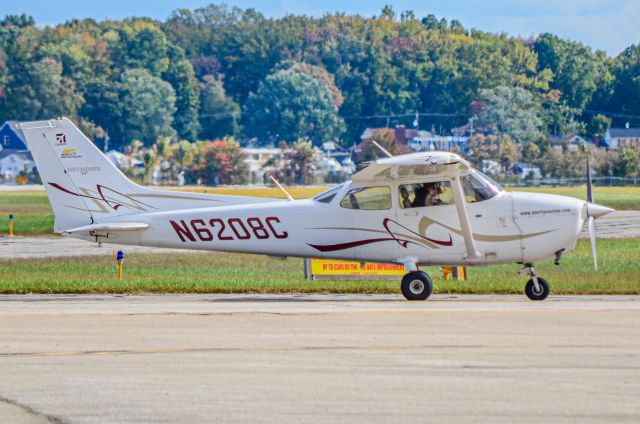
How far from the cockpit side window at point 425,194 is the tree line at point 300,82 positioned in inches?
4209

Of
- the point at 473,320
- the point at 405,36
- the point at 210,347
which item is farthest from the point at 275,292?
the point at 405,36

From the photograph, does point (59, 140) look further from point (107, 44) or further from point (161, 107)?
point (107, 44)

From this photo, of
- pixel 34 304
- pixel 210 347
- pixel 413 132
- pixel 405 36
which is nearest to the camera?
pixel 210 347

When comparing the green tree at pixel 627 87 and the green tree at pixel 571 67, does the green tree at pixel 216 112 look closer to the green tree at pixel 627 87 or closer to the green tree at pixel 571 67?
the green tree at pixel 571 67

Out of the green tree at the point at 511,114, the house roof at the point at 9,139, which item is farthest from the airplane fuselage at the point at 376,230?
the house roof at the point at 9,139

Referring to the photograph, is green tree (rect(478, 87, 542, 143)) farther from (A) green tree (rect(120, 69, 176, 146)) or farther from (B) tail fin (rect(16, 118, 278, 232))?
(B) tail fin (rect(16, 118, 278, 232))

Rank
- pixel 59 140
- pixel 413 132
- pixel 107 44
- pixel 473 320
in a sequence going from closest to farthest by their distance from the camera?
pixel 473 320 < pixel 59 140 < pixel 413 132 < pixel 107 44

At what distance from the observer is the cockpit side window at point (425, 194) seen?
1925cm

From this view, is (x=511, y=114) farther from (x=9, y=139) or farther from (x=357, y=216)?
(x=357, y=216)

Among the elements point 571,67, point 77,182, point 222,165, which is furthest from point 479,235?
point 571,67

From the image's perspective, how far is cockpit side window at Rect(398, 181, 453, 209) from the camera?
758 inches

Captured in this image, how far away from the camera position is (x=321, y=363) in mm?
12602

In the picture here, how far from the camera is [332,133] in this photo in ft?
491

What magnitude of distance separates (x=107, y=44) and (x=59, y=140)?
137660mm
